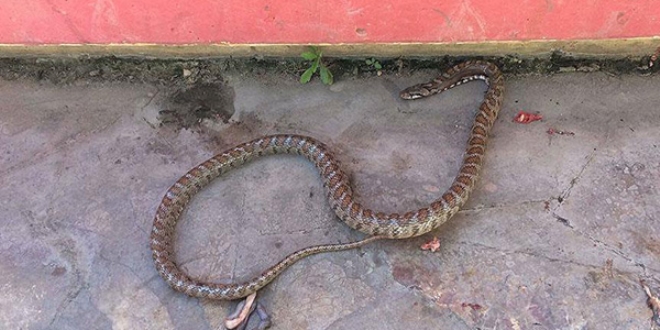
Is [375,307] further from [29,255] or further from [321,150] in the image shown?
[29,255]

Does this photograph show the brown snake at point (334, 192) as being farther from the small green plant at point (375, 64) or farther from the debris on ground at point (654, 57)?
the debris on ground at point (654, 57)

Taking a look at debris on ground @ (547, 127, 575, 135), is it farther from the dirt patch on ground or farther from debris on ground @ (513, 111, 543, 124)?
the dirt patch on ground

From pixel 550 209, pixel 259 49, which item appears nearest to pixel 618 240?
pixel 550 209

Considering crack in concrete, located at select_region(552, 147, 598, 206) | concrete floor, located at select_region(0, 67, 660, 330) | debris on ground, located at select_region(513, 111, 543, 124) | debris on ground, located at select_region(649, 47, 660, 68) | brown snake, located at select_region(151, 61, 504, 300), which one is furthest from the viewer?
debris on ground, located at select_region(649, 47, 660, 68)

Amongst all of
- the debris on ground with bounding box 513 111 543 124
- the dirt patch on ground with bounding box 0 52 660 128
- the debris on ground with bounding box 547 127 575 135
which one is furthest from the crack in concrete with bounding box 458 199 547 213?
the dirt patch on ground with bounding box 0 52 660 128

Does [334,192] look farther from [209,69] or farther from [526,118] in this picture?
[209,69]

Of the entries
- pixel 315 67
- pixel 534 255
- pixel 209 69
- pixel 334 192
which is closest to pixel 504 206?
pixel 534 255

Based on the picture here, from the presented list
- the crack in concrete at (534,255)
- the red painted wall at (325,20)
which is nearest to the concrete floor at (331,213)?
the crack in concrete at (534,255)
